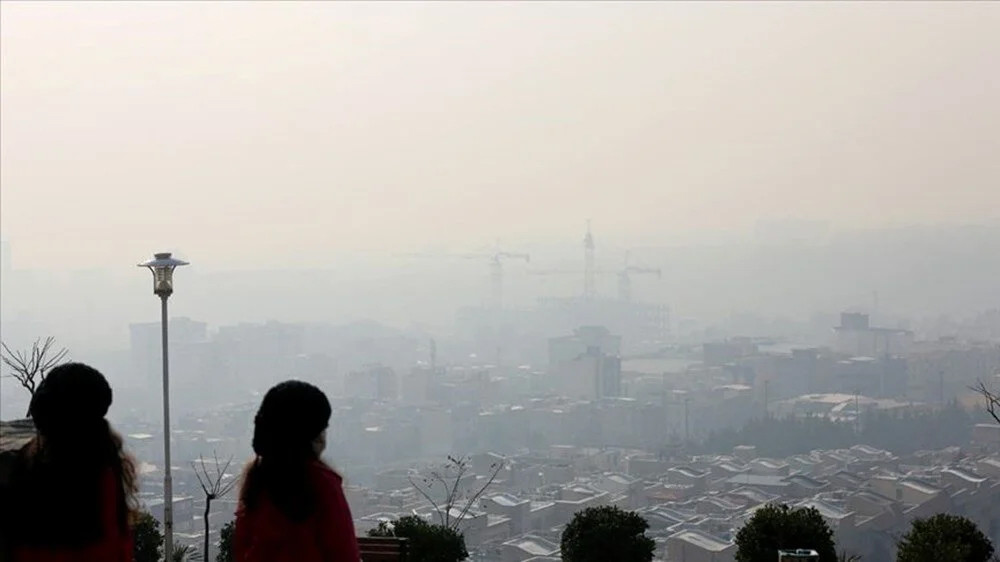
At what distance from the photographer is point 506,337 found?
69.1m

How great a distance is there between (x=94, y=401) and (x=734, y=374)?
49901mm

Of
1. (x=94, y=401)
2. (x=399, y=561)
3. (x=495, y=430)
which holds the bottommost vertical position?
(x=495, y=430)

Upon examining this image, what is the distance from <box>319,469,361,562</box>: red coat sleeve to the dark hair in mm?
30

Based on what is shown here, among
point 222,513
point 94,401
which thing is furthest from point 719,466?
point 94,401

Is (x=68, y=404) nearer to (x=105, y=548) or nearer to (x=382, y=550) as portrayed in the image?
(x=105, y=548)

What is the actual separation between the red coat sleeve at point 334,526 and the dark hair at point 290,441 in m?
0.03

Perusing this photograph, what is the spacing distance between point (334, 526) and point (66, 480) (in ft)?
1.91

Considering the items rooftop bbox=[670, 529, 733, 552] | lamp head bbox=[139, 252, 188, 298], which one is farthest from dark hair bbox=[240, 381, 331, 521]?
rooftop bbox=[670, 529, 733, 552]

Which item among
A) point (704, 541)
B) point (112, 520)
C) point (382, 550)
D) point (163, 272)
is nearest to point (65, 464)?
point (112, 520)

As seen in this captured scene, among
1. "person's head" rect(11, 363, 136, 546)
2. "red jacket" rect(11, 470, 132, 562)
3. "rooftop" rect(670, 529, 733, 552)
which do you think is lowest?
"rooftop" rect(670, 529, 733, 552)

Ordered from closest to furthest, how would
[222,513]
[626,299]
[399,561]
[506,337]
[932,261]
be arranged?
1. [399,561]
2. [222,513]
3. [932,261]
4. [506,337]
5. [626,299]

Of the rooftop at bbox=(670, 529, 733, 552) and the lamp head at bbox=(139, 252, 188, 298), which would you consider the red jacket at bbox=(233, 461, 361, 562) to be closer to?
the lamp head at bbox=(139, 252, 188, 298)

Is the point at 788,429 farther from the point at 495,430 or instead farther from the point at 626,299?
the point at 626,299

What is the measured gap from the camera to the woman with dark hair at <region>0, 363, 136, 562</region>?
2.46 m
